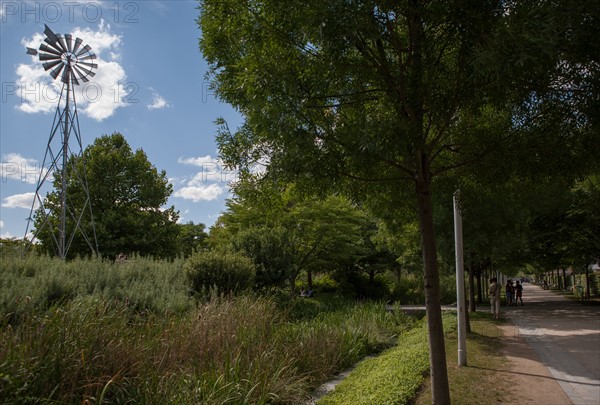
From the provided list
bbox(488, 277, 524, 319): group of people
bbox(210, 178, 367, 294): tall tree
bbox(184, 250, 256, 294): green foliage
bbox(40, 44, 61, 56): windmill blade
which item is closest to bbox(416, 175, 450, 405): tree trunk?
bbox(184, 250, 256, 294): green foliage

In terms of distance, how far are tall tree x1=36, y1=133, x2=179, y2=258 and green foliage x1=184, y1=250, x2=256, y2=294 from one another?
17.6 m

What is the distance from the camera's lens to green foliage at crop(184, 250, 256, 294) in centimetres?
1491

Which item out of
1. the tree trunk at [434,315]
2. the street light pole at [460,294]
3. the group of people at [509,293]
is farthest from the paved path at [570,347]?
the tree trunk at [434,315]

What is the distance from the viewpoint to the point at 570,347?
11562mm

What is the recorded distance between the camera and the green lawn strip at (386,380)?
664 centimetres

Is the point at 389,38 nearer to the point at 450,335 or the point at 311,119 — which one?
the point at 311,119

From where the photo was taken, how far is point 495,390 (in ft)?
24.4

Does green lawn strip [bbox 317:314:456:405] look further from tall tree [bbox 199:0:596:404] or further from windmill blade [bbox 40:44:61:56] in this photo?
windmill blade [bbox 40:44:61:56]

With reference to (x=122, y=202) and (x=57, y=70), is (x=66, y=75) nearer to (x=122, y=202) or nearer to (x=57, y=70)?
(x=57, y=70)

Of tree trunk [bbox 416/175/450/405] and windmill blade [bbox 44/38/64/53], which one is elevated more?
windmill blade [bbox 44/38/64/53]

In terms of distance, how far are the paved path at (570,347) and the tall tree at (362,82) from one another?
381cm

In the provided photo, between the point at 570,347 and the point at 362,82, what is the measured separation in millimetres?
10051

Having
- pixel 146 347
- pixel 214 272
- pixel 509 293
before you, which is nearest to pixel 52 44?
pixel 214 272

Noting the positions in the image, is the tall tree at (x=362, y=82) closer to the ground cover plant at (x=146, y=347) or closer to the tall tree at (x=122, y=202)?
the ground cover plant at (x=146, y=347)
